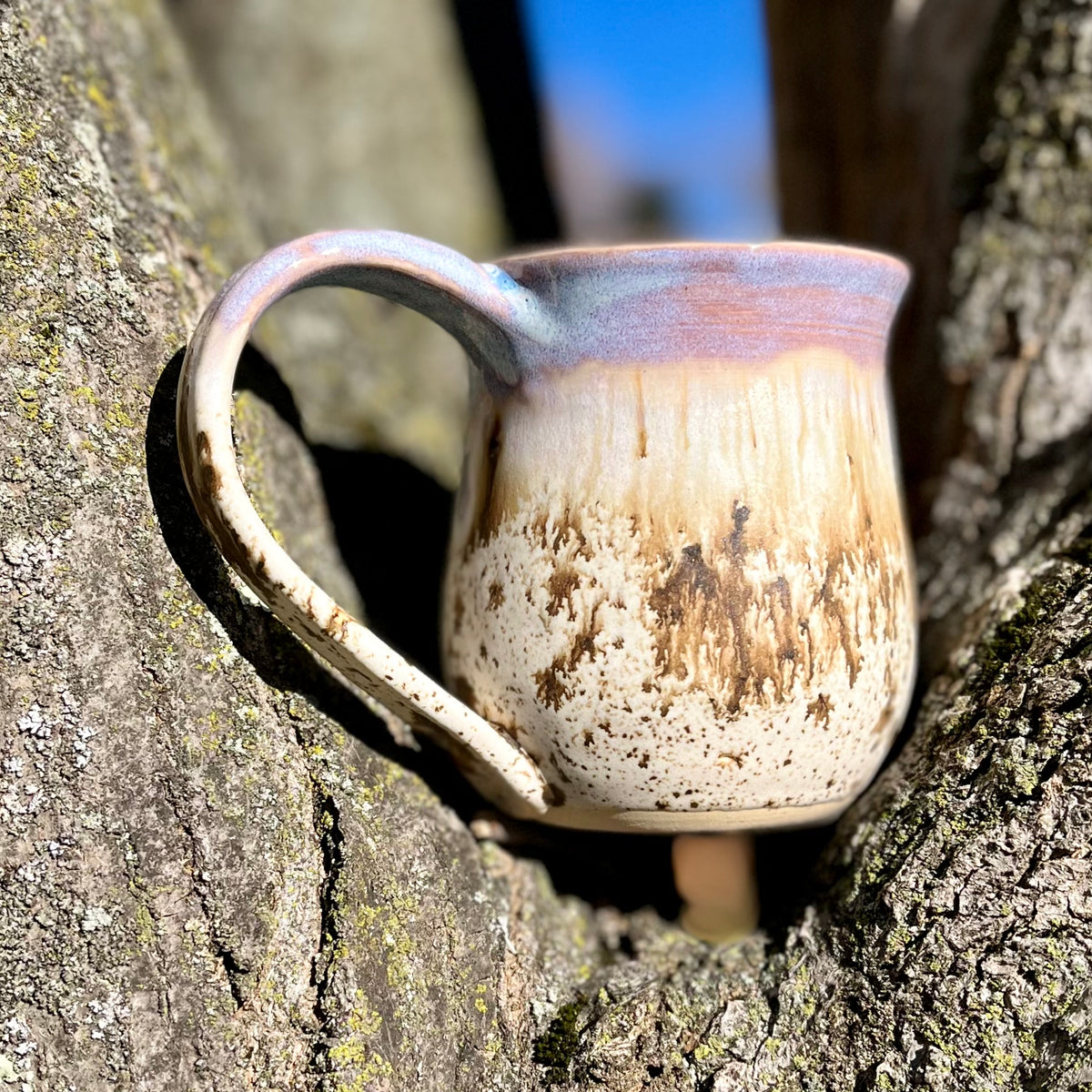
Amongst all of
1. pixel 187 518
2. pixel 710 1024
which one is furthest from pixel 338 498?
pixel 710 1024

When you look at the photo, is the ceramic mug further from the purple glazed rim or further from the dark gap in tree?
the dark gap in tree

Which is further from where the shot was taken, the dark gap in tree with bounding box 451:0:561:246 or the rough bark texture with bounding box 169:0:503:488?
the dark gap in tree with bounding box 451:0:561:246

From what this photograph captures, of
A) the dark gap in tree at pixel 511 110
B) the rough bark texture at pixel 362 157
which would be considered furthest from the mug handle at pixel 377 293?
the dark gap in tree at pixel 511 110

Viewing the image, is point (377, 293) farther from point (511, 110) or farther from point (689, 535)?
point (511, 110)

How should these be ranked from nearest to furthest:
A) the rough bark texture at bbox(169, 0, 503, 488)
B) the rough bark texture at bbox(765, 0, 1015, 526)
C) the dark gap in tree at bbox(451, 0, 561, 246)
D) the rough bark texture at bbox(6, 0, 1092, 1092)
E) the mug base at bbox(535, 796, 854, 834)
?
the rough bark texture at bbox(6, 0, 1092, 1092) < the mug base at bbox(535, 796, 854, 834) < the rough bark texture at bbox(765, 0, 1015, 526) < the rough bark texture at bbox(169, 0, 503, 488) < the dark gap in tree at bbox(451, 0, 561, 246)

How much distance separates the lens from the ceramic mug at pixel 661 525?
0.83 meters

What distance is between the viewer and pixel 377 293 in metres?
0.89

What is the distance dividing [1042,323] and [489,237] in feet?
3.80

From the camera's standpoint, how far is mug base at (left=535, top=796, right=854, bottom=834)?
89 centimetres

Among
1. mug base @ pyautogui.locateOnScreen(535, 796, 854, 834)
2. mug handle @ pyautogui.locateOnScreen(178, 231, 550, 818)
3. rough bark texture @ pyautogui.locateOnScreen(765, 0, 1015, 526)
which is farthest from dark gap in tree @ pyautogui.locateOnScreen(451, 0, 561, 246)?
mug base @ pyautogui.locateOnScreen(535, 796, 854, 834)

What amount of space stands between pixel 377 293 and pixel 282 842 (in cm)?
46

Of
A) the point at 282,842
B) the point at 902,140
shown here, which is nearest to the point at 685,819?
the point at 282,842

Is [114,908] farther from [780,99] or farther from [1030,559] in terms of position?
[780,99]

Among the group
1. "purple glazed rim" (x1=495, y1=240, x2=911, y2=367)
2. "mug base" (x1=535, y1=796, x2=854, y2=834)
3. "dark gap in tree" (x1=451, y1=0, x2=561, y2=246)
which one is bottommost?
"mug base" (x1=535, y1=796, x2=854, y2=834)
